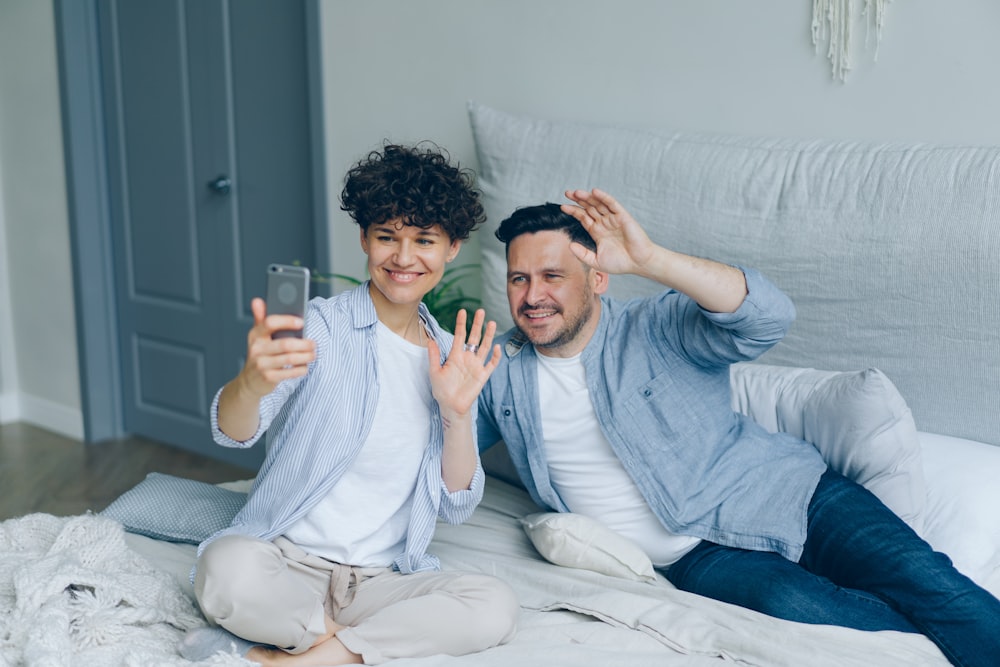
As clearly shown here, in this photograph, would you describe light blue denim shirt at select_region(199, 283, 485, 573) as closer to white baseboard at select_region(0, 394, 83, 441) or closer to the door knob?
the door knob

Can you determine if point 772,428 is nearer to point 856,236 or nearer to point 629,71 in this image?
point 856,236

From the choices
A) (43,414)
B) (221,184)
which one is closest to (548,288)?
(221,184)

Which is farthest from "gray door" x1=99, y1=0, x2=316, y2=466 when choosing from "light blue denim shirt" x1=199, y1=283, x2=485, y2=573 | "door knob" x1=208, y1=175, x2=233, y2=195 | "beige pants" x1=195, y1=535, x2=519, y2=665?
"beige pants" x1=195, y1=535, x2=519, y2=665

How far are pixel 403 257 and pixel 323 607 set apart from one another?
56 centimetres

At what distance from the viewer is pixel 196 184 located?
372 cm

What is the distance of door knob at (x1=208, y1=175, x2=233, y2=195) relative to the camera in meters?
3.60

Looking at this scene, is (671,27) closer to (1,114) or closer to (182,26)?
(182,26)

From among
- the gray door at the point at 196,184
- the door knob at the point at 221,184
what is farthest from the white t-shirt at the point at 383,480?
the door knob at the point at 221,184

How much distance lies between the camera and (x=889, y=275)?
6.38ft

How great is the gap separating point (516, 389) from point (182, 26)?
2.40m

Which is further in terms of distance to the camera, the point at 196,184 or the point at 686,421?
the point at 196,184

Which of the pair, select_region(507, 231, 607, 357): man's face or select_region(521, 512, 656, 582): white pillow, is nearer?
select_region(521, 512, 656, 582): white pillow

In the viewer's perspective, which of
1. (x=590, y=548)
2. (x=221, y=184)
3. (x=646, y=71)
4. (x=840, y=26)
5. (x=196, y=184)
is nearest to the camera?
(x=590, y=548)

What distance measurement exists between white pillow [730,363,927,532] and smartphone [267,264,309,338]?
1.00 m
